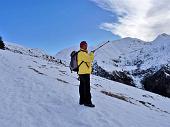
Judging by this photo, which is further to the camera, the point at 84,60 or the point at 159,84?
the point at 159,84

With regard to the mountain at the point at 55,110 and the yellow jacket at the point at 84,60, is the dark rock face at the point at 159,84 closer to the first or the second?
the mountain at the point at 55,110

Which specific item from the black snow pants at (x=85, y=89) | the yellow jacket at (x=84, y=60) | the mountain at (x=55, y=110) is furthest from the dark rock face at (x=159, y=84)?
the yellow jacket at (x=84, y=60)

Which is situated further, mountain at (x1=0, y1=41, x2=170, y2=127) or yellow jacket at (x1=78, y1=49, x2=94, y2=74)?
yellow jacket at (x1=78, y1=49, x2=94, y2=74)

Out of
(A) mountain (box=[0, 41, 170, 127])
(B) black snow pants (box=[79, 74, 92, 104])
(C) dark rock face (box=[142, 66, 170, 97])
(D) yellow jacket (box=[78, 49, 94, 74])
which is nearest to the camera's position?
(A) mountain (box=[0, 41, 170, 127])

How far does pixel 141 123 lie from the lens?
45.1 ft

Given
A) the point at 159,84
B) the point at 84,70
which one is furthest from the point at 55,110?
the point at 159,84

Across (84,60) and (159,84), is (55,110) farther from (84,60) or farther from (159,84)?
(159,84)

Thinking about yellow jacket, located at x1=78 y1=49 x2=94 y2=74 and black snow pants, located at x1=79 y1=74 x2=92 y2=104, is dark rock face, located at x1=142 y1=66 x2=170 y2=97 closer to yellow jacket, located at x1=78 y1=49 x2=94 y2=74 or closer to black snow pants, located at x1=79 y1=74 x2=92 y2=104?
black snow pants, located at x1=79 y1=74 x2=92 y2=104

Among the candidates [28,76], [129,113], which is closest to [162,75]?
[28,76]

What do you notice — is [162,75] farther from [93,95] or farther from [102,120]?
[102,120]

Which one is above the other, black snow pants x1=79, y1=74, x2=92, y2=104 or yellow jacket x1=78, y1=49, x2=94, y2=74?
yellow jacket x1=78, y1=49, x2=94, y2=74

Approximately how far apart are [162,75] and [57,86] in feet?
217

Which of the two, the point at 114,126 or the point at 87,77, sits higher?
the point at 87,77

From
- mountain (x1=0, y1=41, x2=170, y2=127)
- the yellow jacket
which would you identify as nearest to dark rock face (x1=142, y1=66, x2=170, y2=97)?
mountain (x1=0, y1=41, x2=170, y2=127)
